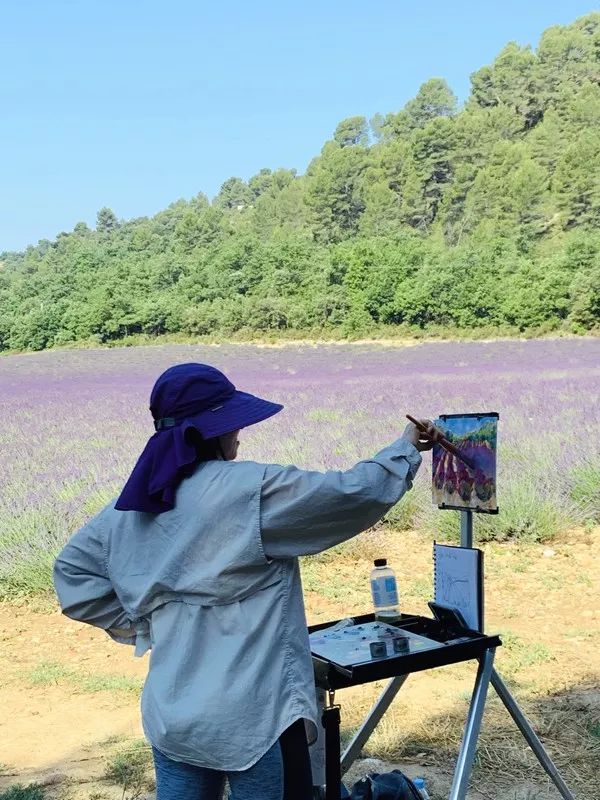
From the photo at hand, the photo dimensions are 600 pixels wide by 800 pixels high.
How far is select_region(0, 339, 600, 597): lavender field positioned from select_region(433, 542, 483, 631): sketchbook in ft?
14.0

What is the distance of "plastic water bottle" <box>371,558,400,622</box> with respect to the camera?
2.66 metres

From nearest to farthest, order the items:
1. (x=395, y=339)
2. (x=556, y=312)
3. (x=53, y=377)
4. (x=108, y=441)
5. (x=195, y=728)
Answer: (x=195, y=728) → (x=108, y=441) → (x=53, y=377) → (x=395, y=339) → (x=556, y=312)

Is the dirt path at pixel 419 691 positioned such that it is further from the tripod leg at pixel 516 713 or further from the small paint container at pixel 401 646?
the small paint container at pixel 401 646

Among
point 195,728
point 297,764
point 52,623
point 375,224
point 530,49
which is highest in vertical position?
point 530,49

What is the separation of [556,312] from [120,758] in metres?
38.5

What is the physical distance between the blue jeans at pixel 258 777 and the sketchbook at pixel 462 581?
0.76 meters

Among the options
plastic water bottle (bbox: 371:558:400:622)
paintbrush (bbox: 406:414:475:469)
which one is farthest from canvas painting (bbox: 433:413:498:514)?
plastic water bottle (bbox: 371:558:400:622)

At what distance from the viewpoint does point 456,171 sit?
78688 millimetres

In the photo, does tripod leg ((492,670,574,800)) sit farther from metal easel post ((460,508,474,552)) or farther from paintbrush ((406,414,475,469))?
paintbrush ((406,414,475,469))

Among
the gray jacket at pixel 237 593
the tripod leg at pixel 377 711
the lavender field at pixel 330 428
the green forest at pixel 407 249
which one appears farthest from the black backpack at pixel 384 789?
the green forest at pixel 407 249

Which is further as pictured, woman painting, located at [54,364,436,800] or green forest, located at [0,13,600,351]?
green forest, located at [0,13,600,351]

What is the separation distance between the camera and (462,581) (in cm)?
261

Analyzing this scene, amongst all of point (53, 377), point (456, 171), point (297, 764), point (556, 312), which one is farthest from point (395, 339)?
point (456, 171)

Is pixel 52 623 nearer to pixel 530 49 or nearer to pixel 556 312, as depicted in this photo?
pixel 556 312
